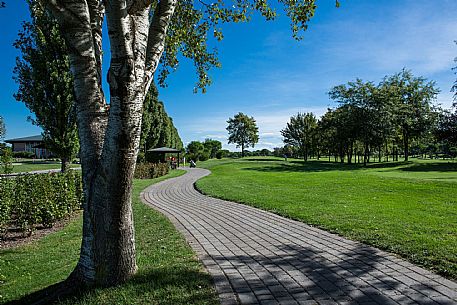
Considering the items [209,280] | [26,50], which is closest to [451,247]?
[209,280]

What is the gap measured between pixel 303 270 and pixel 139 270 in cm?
226

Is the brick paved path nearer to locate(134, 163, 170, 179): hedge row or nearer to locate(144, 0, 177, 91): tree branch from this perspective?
locate(144, 0, 177, 91): tree branch

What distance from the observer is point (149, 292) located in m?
3.39

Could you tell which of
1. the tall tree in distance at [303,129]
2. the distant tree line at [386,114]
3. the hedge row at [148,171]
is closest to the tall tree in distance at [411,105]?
the distant tree line at [386,114]

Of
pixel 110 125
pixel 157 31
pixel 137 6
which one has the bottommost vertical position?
pixel 110 125

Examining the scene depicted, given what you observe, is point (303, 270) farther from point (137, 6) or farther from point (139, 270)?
point (137, 6)

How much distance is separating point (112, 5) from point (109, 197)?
6.88 ft

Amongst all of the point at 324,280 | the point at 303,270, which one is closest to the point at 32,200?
the point at 303,270

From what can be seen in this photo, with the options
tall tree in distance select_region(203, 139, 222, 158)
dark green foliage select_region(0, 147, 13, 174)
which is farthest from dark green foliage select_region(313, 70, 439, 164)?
dark green foliage select_region(0, 147, 13, 174)

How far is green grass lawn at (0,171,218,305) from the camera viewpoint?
329 cm

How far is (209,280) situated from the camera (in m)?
3.78

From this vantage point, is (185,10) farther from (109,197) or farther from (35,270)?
(35,270)

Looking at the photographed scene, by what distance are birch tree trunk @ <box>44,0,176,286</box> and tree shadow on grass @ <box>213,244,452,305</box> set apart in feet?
5.13

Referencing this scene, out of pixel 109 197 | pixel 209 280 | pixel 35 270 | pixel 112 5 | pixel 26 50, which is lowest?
pixel 35 270
